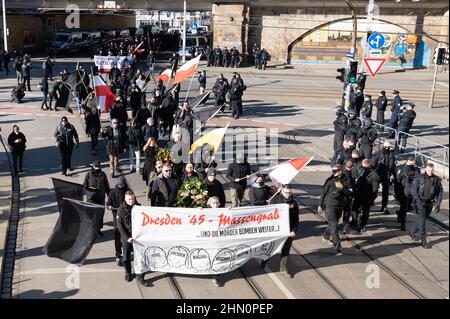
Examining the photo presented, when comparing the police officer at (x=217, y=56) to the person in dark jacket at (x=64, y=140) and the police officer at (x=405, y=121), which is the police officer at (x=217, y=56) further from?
the person in dark jacket at (x=64, y=140)

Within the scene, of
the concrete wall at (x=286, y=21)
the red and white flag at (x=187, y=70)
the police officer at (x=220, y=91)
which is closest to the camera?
the red and white flag at (x=187, y=70)

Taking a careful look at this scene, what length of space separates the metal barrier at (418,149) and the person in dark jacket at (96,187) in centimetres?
979

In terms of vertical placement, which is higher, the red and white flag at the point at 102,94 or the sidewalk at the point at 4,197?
the red and white flag at the point at 102,94

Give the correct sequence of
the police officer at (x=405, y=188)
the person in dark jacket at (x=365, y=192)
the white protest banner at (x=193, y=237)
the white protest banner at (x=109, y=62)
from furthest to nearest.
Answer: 1. the white protest banner at (x=109, y=62)
2. the police officer at (x=405, y=188)
3. the person in dark jacket at (x=365, y=192)
4. the white protest banner at (x=193, y=237)

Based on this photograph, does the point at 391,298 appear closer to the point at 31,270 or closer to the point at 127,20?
→ the point at 31,270

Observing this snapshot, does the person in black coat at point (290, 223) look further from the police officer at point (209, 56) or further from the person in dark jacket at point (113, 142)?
the police officer at point (209, 56)

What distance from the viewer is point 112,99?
18031 mm

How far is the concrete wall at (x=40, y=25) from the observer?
4816 centimetres

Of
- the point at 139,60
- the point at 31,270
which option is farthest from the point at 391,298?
the point at 139,60

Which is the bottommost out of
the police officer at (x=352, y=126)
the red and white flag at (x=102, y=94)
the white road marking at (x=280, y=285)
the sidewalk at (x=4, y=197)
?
the white road marking at (x=280, y=285)

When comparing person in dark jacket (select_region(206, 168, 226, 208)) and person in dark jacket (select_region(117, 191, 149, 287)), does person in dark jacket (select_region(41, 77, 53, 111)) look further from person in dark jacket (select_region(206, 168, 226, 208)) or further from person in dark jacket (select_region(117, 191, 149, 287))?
person in dark jacket (select_region(117, 191, 149, 287))

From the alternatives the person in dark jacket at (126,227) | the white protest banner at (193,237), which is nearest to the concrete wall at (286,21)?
the white protest banner at (193,237)

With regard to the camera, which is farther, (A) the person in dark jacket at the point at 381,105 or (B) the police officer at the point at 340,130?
(A) the person in dark jacket at the point at 381,105
